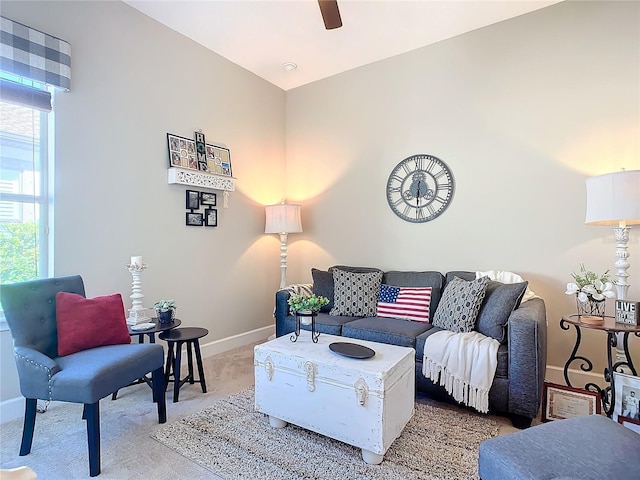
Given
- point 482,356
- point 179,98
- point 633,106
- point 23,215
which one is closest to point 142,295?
point 23,215

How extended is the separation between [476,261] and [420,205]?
753 millimetres

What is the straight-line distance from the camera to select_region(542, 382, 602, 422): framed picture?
213 cm

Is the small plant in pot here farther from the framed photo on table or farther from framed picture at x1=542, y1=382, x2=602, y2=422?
the framed photo on table

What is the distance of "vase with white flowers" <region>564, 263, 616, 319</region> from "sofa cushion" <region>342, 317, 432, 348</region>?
105 centimetres

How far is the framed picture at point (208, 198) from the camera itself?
136 inches

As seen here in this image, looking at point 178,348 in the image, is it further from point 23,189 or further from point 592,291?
point 592,291

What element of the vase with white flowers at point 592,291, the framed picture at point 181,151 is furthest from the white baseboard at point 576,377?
the framed picture at point 181,151

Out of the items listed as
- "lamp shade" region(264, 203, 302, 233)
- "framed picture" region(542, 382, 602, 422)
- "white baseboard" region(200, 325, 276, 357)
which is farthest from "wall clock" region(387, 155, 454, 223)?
"white baseboard" region(200, 325, 276, 357)

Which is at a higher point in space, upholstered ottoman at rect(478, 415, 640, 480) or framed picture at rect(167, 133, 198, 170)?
framed picture at rect(167, 133, 198, 170)

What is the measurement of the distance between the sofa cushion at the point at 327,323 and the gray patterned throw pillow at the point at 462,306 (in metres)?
0.78

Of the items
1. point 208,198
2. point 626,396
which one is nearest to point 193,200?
point 208,198

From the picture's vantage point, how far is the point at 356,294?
10.8 feet

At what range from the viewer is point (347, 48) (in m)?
3.47

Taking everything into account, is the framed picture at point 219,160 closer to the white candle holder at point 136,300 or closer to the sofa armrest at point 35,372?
the white candle holder at point 136,300
